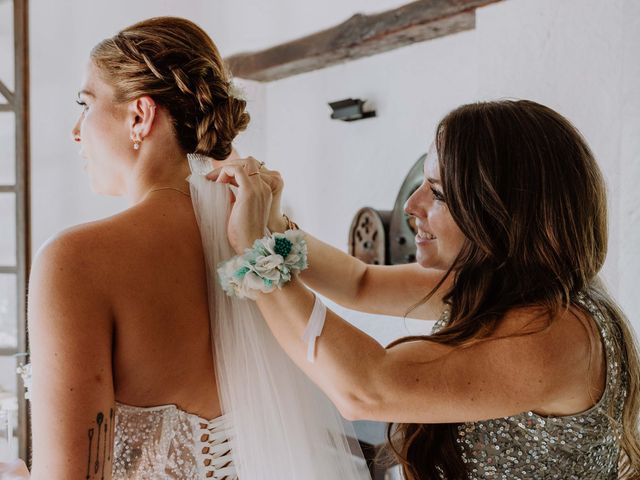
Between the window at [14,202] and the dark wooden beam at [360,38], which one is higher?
the dark wooden beam at [360,38]

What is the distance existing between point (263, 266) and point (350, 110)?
233 centimetres

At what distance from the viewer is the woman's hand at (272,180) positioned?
119 cm

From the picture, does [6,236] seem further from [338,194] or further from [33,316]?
[33,316]

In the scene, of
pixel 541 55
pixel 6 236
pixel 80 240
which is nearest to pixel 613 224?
pixel 541 55

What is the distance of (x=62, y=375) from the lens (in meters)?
0.93

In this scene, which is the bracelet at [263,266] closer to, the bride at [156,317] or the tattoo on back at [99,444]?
the bride at [156,317]

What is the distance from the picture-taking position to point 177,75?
1.13 metres

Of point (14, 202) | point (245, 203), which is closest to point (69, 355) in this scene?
point (245, 203)

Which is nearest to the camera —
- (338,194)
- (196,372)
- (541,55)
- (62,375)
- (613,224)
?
(62,375)

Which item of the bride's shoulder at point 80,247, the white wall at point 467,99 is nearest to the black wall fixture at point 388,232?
the white wall at point 467,99

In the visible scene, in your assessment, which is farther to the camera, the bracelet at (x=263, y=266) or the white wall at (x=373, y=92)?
the white wall at (x=373, y=92)

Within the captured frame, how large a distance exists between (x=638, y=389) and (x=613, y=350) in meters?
0.16

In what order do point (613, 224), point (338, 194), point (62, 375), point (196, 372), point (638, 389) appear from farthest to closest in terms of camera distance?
1. point (338, 194)
2. point (613, 224)
3. point (638, 389)
4. point (196, 372)
5. point (62, 375)

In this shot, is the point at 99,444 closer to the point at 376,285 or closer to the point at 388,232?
the point at 376,285
